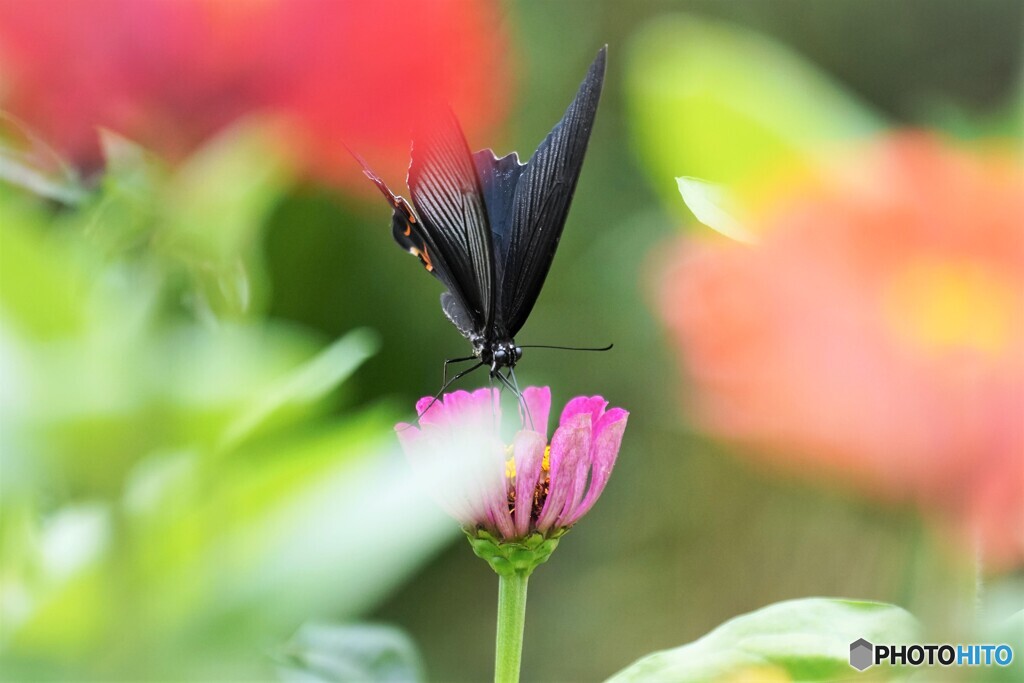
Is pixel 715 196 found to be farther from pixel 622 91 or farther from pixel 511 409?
pixel 622 91

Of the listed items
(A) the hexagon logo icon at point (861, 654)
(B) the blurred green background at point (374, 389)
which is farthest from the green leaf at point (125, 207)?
(A) the hexagon logo icon at point (861, 654)

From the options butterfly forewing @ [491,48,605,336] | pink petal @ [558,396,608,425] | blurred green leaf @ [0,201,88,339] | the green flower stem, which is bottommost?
the green flower stem

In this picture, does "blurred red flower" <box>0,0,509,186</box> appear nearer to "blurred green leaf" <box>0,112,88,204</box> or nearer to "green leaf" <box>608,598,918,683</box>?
"blurred green leaf" <box>0,112,88,204</box>

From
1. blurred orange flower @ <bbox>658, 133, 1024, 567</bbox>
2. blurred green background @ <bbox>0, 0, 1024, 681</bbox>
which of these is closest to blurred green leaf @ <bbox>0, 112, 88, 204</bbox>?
blurred green background @ <bbox>0, 0, 1024, 681</bbox>

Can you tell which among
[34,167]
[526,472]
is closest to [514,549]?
[526,472]

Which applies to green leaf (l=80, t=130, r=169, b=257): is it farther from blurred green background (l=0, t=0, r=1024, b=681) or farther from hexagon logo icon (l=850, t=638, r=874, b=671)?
hexagon logo icon (l=850, t=638, r=874, b=671)

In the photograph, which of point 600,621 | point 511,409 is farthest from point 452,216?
point 600,621

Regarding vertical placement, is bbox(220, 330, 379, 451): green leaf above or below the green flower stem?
above
